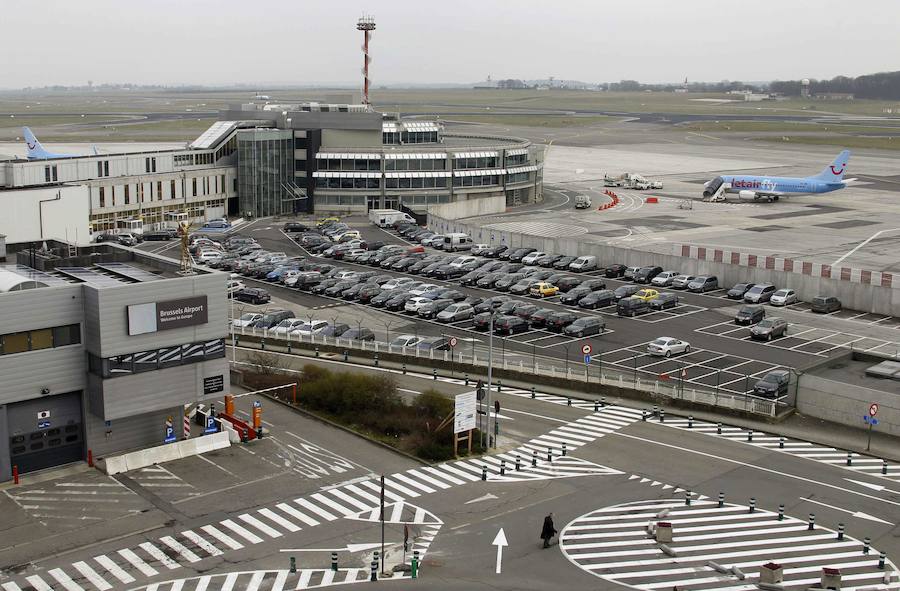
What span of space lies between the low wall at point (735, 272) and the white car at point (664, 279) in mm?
1975

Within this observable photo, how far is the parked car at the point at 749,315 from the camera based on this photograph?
6162cm

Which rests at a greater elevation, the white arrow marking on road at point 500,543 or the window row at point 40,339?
the window row at point 40,339

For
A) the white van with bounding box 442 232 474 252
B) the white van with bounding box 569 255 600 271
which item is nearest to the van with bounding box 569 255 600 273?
the white van with bounding box 569 255 600 271

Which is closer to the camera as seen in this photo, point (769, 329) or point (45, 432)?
point (45, 432)

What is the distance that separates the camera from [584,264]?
78375mm

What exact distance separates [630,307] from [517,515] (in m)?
32.3

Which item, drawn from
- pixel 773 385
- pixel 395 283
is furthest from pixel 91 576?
pixel 395 283

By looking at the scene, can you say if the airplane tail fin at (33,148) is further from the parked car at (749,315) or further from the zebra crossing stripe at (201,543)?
the zebra crossing stripe at (201,543)

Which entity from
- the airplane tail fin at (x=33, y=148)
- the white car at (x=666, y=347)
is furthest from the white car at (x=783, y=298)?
the airplane tail fin at (x=33, y=148)

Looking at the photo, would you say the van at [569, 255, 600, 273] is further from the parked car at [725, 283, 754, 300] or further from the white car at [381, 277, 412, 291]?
the white car at [381, 277, 412, 291]

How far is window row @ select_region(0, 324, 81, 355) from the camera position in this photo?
36.1 m

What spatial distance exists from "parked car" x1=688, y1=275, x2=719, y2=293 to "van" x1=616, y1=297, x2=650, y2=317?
28.1ft

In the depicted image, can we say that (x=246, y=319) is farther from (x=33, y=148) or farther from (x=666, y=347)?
(x=33, y=148)

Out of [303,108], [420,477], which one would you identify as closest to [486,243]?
[303,108]
